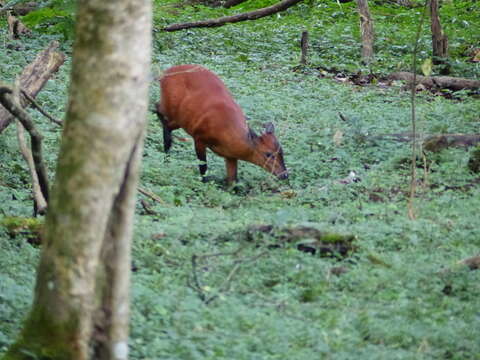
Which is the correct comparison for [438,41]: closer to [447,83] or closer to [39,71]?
[447,83]

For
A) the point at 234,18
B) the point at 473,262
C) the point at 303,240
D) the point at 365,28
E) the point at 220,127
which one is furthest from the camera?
the point at 234,18

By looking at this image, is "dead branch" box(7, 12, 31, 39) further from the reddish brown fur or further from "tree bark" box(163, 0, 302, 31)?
the reddish brown fur

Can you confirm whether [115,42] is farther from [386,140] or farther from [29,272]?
[386,140]

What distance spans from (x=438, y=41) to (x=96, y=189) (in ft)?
45.9

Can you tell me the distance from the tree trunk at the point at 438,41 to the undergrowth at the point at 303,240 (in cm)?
267

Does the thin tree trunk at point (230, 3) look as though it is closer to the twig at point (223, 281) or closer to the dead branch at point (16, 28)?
the dead branch at point (16, 28)

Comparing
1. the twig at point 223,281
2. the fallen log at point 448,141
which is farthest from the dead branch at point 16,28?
the twig at point 223,281

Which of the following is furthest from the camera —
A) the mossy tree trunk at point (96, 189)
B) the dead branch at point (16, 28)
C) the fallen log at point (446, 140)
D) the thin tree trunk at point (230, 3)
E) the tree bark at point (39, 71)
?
the thin tree trunk at point (230, 3)

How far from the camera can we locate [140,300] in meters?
5.40

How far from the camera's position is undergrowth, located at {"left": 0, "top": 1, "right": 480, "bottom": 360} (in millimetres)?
5117

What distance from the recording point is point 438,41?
16.5 metres

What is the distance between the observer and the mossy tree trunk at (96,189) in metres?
3.50

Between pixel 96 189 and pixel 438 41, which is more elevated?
pixel 96 189

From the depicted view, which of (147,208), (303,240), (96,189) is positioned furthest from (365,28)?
(96,189)
